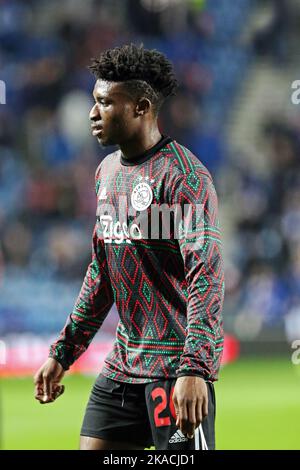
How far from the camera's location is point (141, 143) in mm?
4188

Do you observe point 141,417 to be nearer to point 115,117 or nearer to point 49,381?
point 49,381

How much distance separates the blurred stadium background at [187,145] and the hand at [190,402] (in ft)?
21.5

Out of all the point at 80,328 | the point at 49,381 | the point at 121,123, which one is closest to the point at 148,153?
the point at 121,123

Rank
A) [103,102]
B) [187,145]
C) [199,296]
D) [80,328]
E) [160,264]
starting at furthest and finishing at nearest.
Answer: [187,145] → [80,328] → [103,102] → [160,264] → [199,296]

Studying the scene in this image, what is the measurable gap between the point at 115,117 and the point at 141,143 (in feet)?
0.48

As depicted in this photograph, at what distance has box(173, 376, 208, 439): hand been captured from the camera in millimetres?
3578

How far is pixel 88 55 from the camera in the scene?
13945mm

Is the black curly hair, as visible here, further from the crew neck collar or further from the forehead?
the crew neck collar

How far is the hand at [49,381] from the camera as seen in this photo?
439cm

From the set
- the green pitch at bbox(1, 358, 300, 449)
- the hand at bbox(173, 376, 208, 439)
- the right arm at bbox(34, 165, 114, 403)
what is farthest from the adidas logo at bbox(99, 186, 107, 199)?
the green pitch at bbox(1, 358, 300, 449)

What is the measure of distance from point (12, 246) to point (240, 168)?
3.35 m

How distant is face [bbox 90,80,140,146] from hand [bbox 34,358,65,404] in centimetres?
97

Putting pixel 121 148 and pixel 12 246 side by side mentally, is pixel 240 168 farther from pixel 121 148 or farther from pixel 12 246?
pixel 121 148
